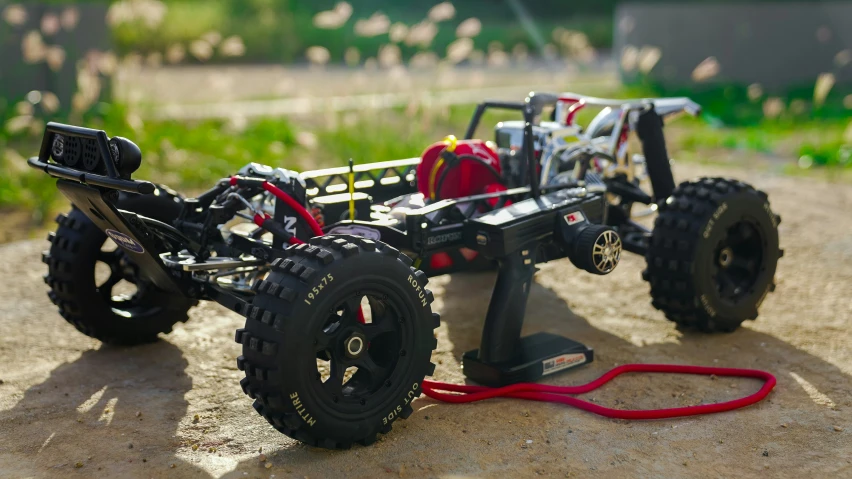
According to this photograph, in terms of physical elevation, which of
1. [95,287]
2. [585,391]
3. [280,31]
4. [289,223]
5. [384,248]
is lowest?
[585,391]

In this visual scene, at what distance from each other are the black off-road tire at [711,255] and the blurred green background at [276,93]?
3.66 metres

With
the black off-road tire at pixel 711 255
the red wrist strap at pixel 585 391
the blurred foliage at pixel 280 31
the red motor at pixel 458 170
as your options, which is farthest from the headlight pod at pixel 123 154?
the blurred foliage at pixel 280 31

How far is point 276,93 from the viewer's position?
14.7m

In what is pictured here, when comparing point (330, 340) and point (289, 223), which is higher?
point (289, 223)

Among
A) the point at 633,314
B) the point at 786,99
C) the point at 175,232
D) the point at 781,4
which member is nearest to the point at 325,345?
the point at 175,232

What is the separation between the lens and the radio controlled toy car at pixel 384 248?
4312 millimetres

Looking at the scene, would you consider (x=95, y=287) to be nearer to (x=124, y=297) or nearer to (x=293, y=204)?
(x=124, y=297)

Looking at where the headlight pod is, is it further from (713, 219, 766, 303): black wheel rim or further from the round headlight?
(713, 219, 766, 303): black wheel rim

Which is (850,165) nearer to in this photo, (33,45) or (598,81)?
(598,81)

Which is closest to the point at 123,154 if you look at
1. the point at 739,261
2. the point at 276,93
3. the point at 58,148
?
the point at 58,148

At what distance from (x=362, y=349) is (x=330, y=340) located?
0.17 metres

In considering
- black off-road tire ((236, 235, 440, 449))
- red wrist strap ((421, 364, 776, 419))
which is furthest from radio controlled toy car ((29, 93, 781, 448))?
red wrist strap ((421, 364, 776, 419))

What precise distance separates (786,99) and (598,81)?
3264mm

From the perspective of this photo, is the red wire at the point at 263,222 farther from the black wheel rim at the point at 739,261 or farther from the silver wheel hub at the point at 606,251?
the black wheel rim at the point at 739,261
